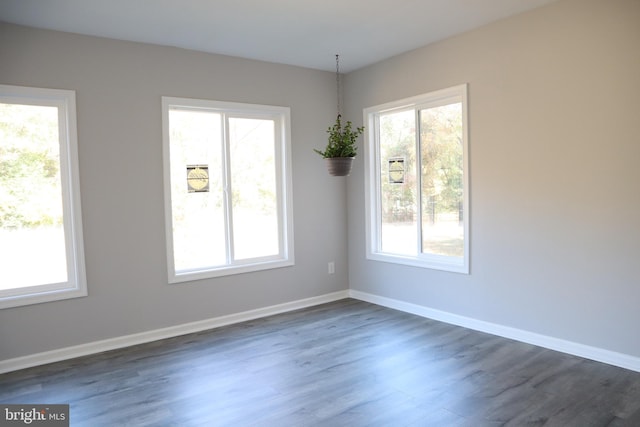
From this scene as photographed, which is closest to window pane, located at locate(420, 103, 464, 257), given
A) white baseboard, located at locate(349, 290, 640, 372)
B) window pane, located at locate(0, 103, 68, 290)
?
white baseboard, located at locate(349, 290, 640, 372)

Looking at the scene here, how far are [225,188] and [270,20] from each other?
175 cm

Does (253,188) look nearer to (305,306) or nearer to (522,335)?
(305,306)

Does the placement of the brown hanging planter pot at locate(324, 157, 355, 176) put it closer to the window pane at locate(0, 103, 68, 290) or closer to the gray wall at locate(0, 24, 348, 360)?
the gray wall at locate(0, 24, 348, 360)

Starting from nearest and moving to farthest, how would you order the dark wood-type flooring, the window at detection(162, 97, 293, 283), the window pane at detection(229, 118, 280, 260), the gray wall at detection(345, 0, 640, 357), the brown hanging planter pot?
the dark wood-type flooring → the gray wall at detection(345, 0, 640, 357) → the brown hanging planter pot → the window at detection(162, 97, 293, 283) → the window pane at detection(229, 118, 280, 260)

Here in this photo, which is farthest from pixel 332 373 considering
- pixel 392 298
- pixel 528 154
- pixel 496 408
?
pixel 528 154

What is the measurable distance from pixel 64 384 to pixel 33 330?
69 cm

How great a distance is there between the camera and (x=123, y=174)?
→ 156 inches

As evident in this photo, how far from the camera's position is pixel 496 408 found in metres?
2.65

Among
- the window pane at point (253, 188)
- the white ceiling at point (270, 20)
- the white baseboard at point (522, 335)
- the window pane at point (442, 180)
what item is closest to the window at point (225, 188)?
the window pane at point (253, 188)

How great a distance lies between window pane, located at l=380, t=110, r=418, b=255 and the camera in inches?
186

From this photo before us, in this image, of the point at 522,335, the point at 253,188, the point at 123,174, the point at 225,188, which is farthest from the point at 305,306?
the point at 123,174

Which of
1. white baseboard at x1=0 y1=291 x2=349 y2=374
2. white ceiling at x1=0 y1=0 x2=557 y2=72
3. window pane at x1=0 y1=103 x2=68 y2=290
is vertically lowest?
white baseboard at x1=0 y1=291 x2=349 y2=374

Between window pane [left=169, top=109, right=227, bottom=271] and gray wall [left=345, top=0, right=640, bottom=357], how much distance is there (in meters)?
2.25

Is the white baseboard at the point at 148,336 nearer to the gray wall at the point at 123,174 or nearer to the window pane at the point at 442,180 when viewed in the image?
the gray wall at the point at 123,174
